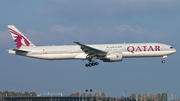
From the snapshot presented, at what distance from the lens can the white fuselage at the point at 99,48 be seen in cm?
6241

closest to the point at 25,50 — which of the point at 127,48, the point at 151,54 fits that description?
the point at 127,48

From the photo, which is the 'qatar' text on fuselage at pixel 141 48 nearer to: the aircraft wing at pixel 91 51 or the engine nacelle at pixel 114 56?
the engine nacelle at pixel 114 56

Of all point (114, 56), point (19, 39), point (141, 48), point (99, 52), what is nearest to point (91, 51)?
point (99, 52)

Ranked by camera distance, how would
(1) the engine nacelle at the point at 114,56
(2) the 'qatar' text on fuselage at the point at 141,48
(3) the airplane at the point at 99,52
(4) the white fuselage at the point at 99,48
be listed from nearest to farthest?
1. (1) the engine nacelle at the point at 114,56
2. (3) the airplane at the point at 99,52
3. (2) the 'qatar' text on fuselage at the point at 141,48
4. (4) the white fuselage at the point at 99,48

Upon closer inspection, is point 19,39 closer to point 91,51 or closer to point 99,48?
point 91,51

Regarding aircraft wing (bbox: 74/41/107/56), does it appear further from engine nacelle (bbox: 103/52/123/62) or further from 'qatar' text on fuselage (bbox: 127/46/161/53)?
'qatar' text on fuselage (bbox: 127/46/161/53)

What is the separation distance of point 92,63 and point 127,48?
8.39 metres

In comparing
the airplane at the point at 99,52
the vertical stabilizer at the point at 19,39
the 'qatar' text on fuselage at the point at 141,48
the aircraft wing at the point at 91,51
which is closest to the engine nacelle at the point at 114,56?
the airplane at the point at 99,52

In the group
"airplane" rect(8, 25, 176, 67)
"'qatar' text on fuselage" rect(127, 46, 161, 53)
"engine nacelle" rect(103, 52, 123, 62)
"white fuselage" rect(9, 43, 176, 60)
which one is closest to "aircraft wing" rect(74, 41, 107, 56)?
"airplane" rect(8, 25, 176, 67)

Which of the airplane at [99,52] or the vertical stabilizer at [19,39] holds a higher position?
the vertical stabilizer at [19,39]

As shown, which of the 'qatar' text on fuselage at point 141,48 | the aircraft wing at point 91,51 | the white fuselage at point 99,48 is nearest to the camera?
the aircraft wing at point 91,51

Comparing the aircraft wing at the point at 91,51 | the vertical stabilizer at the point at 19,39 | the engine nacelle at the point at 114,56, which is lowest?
the engine nacelle at the point at 114,56

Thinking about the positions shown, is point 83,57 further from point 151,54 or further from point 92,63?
point 151,54

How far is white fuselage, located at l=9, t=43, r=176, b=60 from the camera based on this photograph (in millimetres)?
62406
